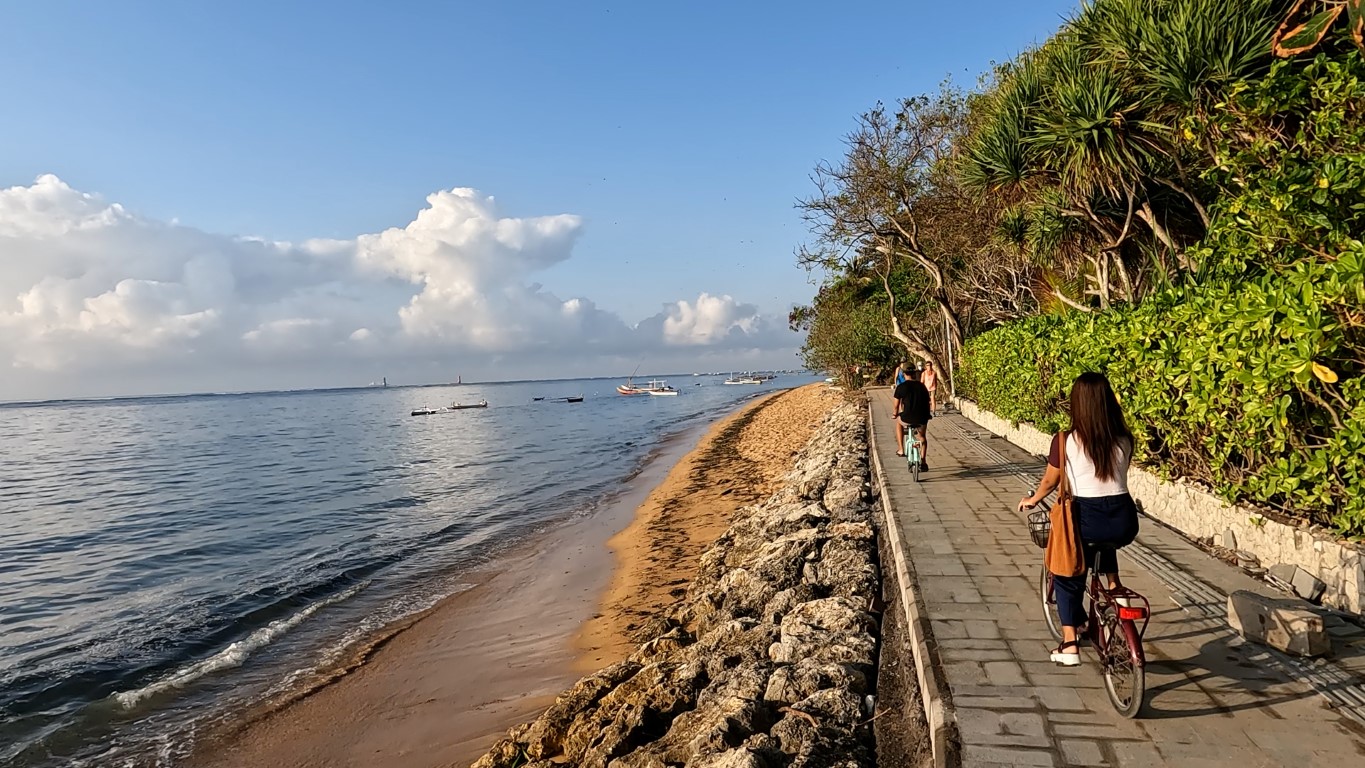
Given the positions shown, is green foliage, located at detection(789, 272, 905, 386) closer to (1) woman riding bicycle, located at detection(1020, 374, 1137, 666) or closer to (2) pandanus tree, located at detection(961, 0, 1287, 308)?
(2) pandanus tree, located at detection(961, 0, 1287, 308)

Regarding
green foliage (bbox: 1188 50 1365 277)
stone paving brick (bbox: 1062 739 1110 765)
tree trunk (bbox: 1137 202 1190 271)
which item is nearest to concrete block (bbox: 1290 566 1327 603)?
green foliage (bbox: 1188 50 1365 277)

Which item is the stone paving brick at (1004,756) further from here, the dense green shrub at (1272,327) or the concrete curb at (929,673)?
the dense green shrub at (1272,327)

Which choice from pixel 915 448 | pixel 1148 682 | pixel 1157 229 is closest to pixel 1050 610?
pixel 1148 682

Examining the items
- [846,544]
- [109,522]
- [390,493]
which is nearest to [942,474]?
[846,544]

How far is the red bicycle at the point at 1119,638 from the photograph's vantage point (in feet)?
11.0

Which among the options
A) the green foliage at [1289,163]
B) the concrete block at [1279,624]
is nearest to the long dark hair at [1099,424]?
the concrete block at [1279,624]

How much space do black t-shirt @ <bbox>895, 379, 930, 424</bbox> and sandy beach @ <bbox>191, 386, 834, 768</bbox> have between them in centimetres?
390

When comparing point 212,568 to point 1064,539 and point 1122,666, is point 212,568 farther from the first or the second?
point 1122,666

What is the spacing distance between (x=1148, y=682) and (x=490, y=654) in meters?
6.75

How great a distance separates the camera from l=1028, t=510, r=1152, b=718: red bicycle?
334 cm

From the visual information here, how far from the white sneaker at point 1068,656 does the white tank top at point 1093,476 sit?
2.94ft

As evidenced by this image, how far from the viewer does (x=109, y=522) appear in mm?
18422

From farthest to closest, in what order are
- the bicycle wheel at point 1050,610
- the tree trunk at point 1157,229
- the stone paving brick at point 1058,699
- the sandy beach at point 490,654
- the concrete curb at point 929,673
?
the tree trunk at point 1157,229 → the sandy beach at point 490,654 → the bicycle wheel at point 1050,610 → the stone paving brick at point 1058,699 → the concrete curb at point 929,673

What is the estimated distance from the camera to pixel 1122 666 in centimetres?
349
